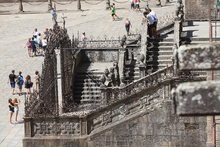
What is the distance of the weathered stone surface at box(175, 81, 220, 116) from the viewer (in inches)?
328

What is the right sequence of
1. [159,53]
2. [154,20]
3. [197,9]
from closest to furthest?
[159,53] → [154,20] → [197,9]

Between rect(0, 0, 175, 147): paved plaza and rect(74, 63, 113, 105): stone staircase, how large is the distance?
2.45 metres

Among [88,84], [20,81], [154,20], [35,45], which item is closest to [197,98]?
[154,20]

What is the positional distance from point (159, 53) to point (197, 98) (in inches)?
730

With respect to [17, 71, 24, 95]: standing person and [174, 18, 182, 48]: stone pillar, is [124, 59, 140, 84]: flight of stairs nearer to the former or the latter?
[174, 18, 182, 48]: stone pillar

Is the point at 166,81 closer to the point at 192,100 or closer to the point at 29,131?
the point at 29,131

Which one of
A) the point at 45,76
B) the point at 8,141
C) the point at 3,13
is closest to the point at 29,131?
the point at 8,141

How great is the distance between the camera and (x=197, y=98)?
837 cm

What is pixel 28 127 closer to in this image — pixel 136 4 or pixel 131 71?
pixel 131 71

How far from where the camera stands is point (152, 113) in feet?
69.1

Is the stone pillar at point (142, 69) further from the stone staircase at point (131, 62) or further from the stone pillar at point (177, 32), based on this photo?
the stone pillar at point (177, 32)

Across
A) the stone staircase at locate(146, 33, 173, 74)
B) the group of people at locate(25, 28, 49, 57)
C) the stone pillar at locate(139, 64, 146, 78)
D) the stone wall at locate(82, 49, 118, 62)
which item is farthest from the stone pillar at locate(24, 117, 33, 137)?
the group of people at locate(25, 28, 49, 57)

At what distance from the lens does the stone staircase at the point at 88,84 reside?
2862 cm

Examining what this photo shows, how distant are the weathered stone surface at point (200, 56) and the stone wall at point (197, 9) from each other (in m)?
23.2
